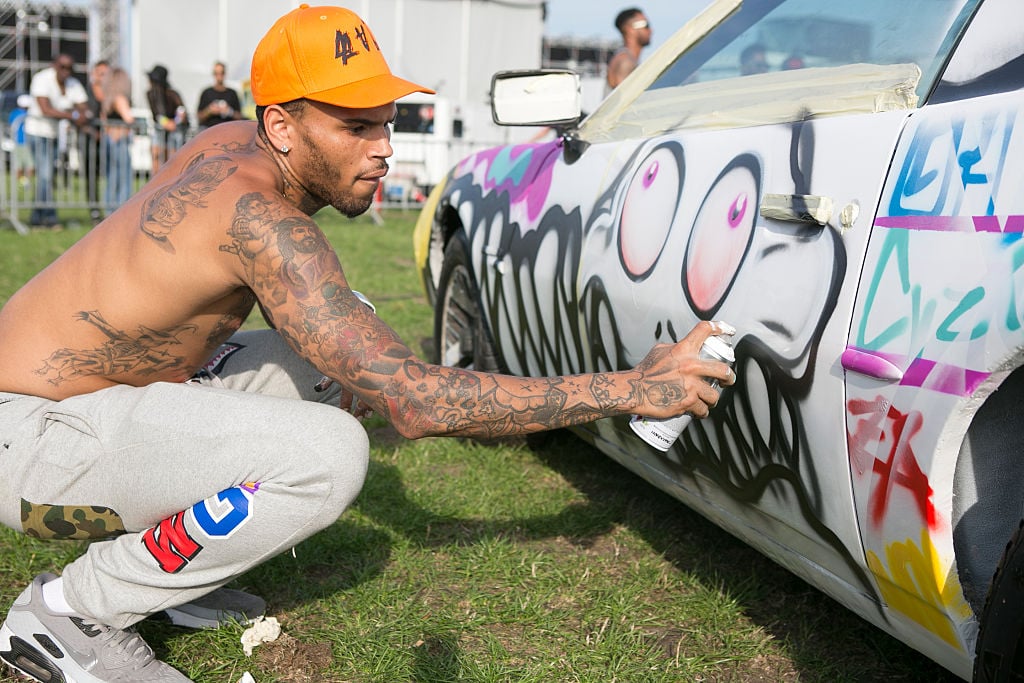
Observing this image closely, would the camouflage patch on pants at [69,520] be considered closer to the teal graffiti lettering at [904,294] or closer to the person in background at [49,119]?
the teal graffiti lettering at [904,294]

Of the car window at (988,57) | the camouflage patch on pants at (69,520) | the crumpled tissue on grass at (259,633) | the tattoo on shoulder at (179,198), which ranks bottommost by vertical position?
the crumpled tissue on grass at (259,633)

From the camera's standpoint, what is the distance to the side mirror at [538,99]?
2973 millimetres

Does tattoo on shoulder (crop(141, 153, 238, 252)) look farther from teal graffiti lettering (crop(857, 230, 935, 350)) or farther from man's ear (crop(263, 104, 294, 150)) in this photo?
teal graffiti lettering (crop(857, 230, 935, 350))

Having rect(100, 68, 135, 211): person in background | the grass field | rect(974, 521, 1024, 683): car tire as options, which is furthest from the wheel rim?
rect(100, 68, 135, 211): person in background

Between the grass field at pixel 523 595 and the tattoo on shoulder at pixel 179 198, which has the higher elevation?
the tattoo on shoulder at pixel 179 198

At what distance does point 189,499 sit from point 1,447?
47 centimetres

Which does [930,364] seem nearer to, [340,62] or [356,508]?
[340,62]

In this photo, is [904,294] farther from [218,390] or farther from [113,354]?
[113,354]

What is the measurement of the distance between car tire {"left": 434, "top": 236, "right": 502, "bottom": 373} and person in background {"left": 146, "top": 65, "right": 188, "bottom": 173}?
29.0ft

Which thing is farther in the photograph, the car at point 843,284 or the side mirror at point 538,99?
the side mirror at point 538,99

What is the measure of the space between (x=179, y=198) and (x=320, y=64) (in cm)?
42

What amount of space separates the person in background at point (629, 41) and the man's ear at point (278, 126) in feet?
19.2

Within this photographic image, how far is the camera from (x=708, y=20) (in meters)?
2.71

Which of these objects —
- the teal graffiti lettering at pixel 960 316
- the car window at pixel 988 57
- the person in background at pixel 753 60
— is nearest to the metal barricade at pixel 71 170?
the person in background at pixel 753 60
